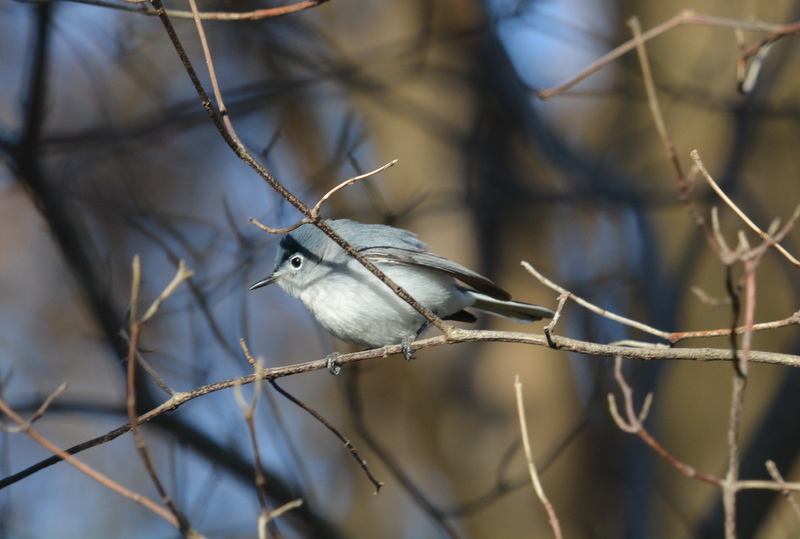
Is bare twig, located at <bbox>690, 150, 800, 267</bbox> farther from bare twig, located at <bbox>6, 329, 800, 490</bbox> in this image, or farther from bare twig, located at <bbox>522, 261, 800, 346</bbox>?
bare twig, located at <bbox>6, 329, 800, 490</bbox>

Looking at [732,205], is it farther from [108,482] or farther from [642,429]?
[108,482]

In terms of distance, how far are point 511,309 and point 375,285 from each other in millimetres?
756

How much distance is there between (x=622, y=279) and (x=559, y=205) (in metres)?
0.80

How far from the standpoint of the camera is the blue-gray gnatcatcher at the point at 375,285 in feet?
8.54

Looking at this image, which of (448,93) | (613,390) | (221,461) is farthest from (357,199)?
(613,390)

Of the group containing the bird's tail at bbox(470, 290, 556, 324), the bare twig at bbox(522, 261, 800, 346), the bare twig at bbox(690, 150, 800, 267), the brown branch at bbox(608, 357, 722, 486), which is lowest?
the bird's tail at bbox(470, 290, 556, 324)

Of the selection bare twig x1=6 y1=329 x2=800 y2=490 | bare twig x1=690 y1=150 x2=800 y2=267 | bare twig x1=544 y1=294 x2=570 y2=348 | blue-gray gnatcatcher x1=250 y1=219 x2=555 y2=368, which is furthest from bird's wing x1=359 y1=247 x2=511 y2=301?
bare twig x1=690 y1=150 x2=800 y2=267

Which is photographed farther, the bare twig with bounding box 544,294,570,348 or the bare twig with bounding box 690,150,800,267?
the bare twig with bounding box 544,294,570,348

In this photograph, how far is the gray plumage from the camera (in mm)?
2602

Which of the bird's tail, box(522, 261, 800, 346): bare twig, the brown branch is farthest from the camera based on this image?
the bird's tail

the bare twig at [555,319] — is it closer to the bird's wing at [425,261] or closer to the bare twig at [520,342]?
the bare twig at [520,342]

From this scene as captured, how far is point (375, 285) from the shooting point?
103 inches

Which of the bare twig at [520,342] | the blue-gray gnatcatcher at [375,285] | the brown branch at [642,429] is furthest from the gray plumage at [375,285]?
the brown branch at [642,429]

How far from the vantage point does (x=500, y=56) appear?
16.4 feet
